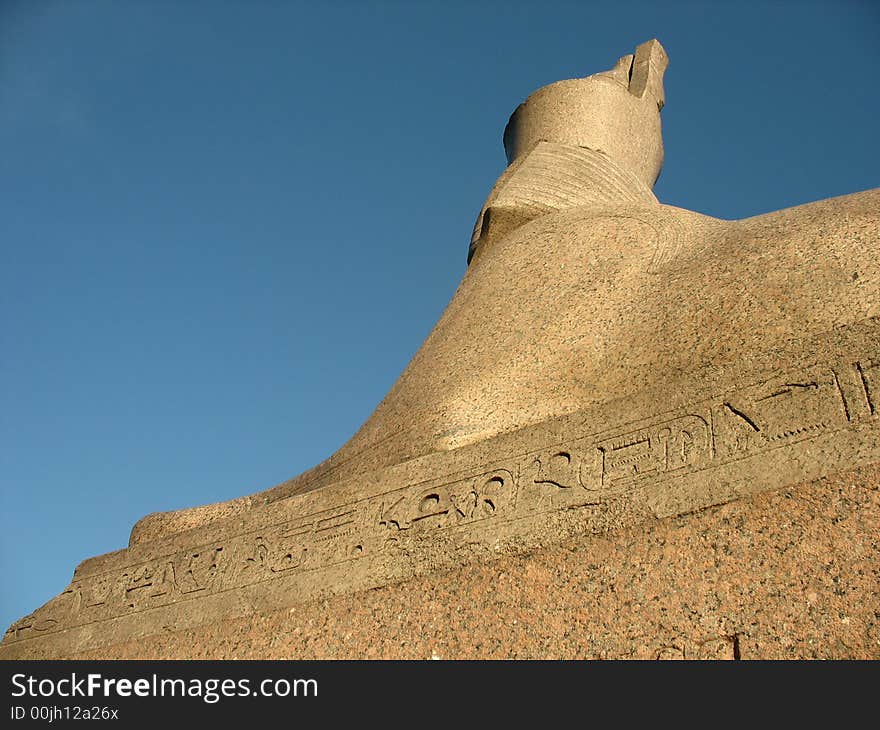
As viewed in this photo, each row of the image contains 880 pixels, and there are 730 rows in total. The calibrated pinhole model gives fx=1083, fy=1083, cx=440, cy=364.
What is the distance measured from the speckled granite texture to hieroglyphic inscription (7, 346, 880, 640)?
0.59 ft

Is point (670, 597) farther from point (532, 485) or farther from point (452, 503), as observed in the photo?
point (452, 503)

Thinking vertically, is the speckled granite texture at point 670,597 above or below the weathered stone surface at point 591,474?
below

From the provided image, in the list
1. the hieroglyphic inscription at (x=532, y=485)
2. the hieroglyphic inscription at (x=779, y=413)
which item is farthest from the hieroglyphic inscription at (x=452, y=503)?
the hieroglyphic inscription at (x=779, y=413)

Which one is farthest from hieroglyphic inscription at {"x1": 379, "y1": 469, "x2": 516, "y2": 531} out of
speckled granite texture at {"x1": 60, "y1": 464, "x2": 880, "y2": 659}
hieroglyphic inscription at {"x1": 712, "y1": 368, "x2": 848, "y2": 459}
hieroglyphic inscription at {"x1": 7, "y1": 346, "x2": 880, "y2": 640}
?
hieroglyphic inscription at {"x1": 712, "y1": 368, "x2": 848, "y2": 459}

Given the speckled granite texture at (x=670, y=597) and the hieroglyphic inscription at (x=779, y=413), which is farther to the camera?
the hieroglyphic inscription at (x=779, y=413)

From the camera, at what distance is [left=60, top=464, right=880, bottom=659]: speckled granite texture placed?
2395 millimetres

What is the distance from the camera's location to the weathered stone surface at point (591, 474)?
2627mm

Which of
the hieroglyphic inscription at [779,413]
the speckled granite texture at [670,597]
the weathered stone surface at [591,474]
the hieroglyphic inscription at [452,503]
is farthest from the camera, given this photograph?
the hieroglyphic inscription at [452,503]

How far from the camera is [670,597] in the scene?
262 cm

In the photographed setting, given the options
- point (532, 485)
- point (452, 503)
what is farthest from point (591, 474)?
point (452, 503)

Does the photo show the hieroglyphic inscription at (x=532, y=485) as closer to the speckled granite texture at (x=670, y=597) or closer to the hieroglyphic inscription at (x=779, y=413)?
the hieroglyphic inscription at (x=779, y=413)

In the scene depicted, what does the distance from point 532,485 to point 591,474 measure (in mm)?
189

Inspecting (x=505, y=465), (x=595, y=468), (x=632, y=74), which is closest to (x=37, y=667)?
(x=505, y=465)

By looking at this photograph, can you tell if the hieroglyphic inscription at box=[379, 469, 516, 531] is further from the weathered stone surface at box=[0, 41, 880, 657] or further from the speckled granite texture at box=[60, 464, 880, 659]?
the speckled granite texture at box=[60, 464, 880, 659]
